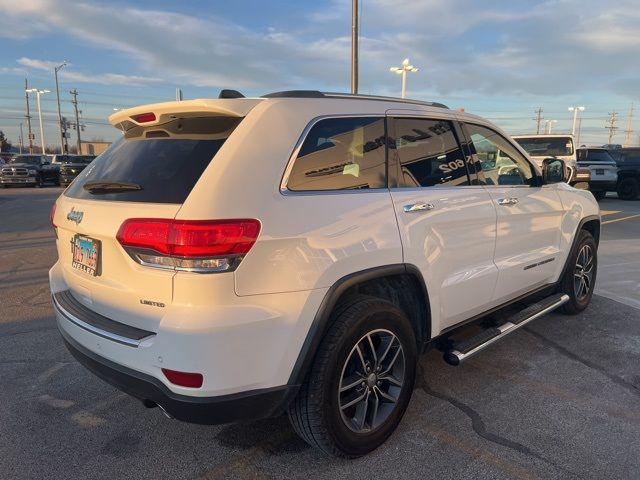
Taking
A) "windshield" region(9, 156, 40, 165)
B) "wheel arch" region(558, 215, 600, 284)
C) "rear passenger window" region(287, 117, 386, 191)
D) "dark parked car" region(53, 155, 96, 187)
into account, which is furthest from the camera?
"windshield" region(9, 156, 40, 165)

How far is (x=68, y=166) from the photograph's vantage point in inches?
1070

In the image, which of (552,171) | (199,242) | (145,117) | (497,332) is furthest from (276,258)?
(552,171)

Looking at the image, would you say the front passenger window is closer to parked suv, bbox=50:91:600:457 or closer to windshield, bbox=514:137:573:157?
parked suv, bbox=50:91:600:457

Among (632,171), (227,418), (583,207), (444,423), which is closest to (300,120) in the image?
(227,418)

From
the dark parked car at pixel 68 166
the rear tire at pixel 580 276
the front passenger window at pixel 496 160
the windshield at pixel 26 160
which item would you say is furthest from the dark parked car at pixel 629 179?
the windshield at pixel 26 160

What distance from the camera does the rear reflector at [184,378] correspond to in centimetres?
215

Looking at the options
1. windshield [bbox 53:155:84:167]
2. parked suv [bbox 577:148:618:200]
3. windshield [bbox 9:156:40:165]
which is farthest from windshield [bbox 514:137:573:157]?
windshield [bbox 9:156:40:165]

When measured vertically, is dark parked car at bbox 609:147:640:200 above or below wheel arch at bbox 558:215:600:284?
below

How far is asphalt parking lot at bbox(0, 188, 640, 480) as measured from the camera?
2619 mm

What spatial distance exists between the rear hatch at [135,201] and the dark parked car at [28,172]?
2781cm

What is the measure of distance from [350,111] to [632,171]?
19289 mm

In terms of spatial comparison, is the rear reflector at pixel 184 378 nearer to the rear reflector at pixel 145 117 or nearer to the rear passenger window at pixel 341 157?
the rear passenger window at pixel 341 157

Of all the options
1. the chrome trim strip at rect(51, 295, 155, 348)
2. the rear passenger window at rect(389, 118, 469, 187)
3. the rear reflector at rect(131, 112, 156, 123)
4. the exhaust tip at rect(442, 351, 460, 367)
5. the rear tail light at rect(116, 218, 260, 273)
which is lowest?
the exhaust tip at rect(442, 351, 460, 367)

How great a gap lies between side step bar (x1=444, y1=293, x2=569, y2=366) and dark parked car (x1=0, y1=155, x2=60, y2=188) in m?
28.6
